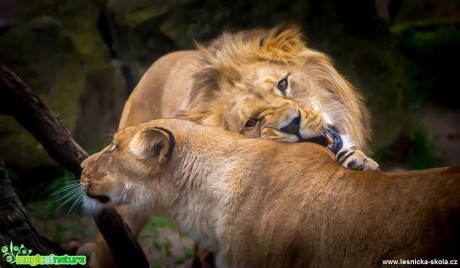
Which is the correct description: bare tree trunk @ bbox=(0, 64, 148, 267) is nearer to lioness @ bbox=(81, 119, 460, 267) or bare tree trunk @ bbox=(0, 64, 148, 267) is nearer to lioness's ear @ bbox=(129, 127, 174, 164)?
lioness @ bbox=(81, 119, 460, 267)

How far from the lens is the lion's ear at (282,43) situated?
3186 mm

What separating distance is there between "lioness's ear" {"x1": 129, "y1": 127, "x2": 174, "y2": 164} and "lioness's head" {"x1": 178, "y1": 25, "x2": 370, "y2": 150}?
385 millimetres

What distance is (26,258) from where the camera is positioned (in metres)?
2.91

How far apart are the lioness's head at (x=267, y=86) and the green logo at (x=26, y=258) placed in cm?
76

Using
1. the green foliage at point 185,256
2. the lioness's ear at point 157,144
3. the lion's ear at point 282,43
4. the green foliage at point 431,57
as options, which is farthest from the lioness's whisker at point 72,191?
the green foliage at point 431,57

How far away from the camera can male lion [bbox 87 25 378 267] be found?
8.93 ft

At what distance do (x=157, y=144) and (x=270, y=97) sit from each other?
21.8 inches

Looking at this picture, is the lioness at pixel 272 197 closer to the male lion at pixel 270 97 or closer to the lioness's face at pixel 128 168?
the lioness's face at pixel 128 168

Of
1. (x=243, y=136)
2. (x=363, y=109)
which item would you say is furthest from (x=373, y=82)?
(x=243, y=136)

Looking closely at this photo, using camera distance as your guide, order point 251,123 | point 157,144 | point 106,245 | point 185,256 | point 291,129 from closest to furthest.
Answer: point 157,144 < point 291,129 < point 251,123 < point 106,245 < point 185,256

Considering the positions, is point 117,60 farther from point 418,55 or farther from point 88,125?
point 418,55

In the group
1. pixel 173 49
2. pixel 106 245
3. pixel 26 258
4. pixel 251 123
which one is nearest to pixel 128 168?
pixel 251 123

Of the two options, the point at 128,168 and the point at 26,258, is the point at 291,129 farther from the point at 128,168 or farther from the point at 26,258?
the point at 26,258

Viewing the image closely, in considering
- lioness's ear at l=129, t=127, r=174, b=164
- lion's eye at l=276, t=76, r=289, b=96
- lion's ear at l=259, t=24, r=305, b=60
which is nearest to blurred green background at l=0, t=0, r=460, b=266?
lion's ear at l=259, t=24, r=305, b=60
